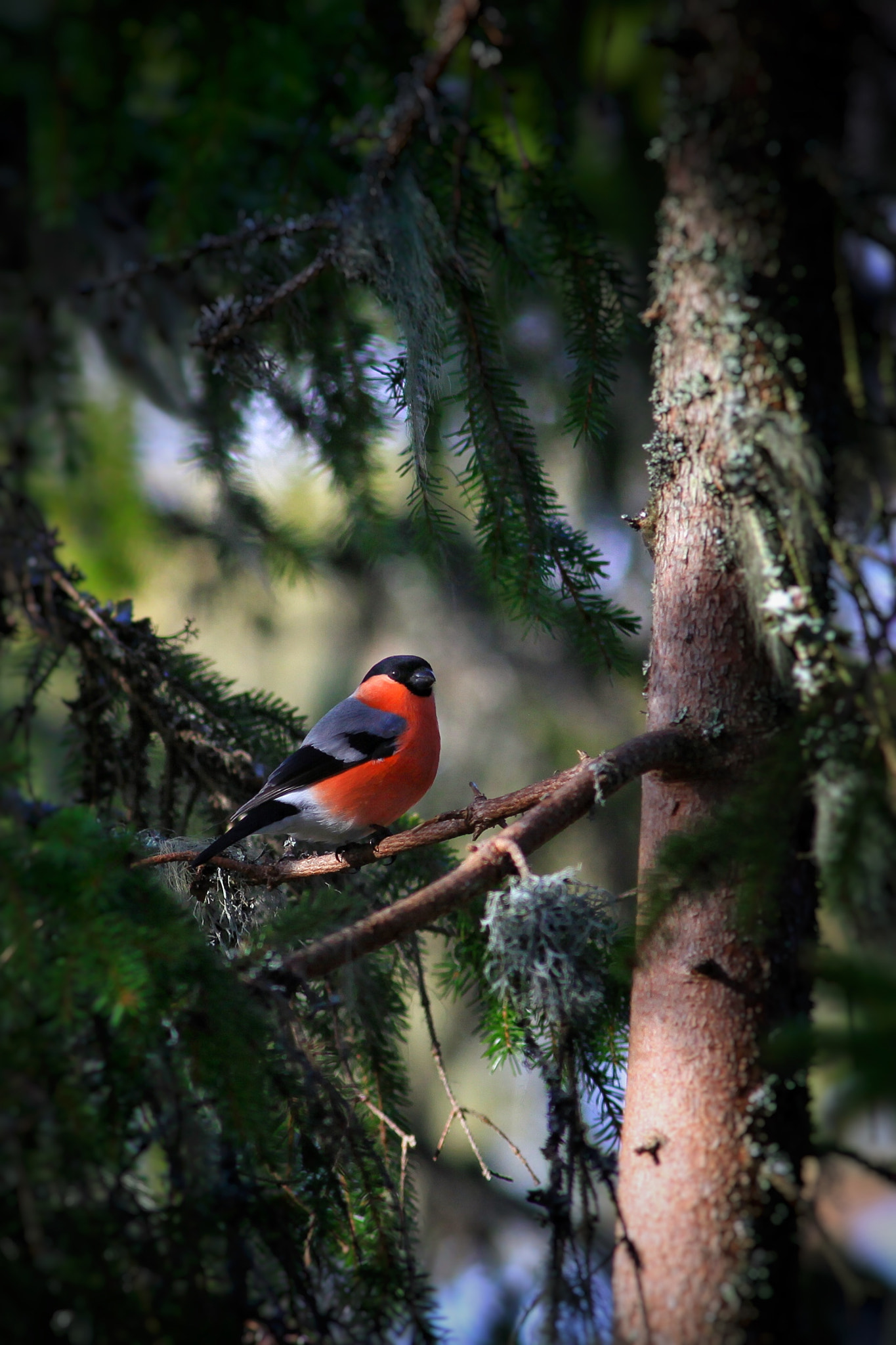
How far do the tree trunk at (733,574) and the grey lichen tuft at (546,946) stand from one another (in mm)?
118

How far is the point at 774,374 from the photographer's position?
163 centimetres

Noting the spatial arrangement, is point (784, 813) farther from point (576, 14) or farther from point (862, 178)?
point (576, 14)

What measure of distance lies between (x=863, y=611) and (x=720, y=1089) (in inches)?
32.4

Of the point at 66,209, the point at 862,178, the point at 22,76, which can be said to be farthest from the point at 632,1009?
the point at 22,76

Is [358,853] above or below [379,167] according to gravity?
below

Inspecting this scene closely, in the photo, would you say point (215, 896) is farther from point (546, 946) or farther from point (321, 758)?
point (546, 946)

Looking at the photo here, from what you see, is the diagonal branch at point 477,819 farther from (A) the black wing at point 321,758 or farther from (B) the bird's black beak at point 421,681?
(B) the bird's black beak at point 421,681

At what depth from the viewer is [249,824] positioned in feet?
8.50

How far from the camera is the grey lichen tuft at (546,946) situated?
1660 millimetres

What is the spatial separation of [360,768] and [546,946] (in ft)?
5.16

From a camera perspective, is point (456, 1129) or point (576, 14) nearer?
point (576, 14)

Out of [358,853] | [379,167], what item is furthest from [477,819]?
[379,167]

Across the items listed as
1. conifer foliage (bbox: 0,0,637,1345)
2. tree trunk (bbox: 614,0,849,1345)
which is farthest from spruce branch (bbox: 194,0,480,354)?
tree trunk (bbox: 614,0,849,1345)

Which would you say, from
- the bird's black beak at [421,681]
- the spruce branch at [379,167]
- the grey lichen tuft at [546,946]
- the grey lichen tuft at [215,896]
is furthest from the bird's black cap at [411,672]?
the grey lichen tuft at [546,946]
